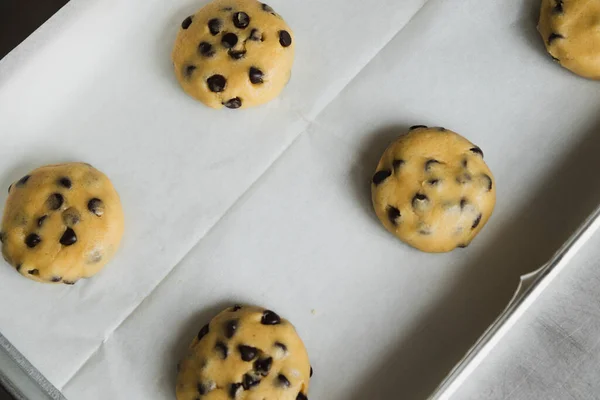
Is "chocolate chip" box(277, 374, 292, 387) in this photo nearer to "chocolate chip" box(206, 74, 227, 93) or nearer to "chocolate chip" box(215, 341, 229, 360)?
"chocolate chip" box(215, 341, 229, 360)

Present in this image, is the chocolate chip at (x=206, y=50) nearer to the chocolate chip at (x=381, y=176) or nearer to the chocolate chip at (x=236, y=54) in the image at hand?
the chocolate chip at (x=236, y=54)

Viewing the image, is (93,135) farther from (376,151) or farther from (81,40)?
(376,151)

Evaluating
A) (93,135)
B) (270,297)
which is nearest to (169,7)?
(93,135)

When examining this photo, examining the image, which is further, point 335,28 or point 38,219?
point 335,28

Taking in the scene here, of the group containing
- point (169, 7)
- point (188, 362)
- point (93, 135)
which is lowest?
point (188, 362)

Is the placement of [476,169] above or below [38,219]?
above

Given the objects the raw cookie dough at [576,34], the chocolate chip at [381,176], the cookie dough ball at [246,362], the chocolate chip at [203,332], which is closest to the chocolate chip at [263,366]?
the cookie dough ball at [246,362]

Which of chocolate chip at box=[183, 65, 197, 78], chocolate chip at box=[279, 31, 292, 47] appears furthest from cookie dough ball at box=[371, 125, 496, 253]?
chocolate chip at box=[183, 65, 197, 78]
